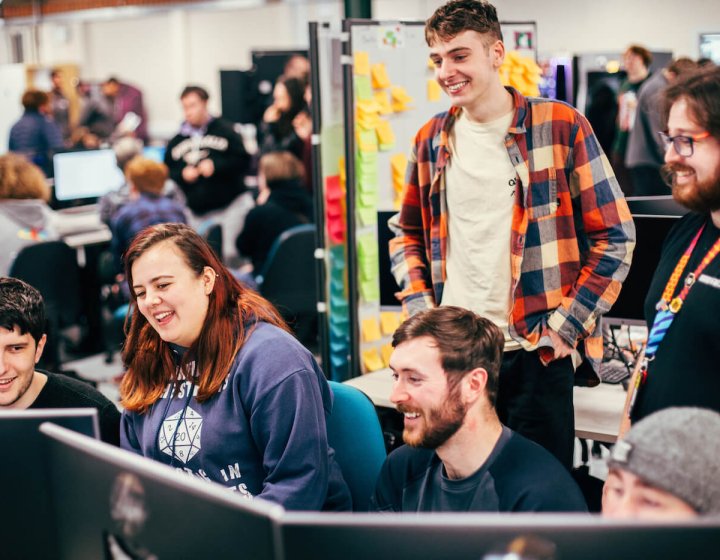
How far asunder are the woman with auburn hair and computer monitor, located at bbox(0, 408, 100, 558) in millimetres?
537

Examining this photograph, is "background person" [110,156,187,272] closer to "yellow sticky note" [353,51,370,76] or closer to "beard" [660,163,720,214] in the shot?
"yellow sticky note" [353,51,370,76]

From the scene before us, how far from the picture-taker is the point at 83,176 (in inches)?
249

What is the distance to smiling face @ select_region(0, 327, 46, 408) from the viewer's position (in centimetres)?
193

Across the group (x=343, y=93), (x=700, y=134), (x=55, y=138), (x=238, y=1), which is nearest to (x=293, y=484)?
(x=700, y=134)

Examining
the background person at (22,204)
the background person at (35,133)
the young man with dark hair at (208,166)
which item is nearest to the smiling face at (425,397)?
the background person at (22,204)

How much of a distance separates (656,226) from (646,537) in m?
1.92

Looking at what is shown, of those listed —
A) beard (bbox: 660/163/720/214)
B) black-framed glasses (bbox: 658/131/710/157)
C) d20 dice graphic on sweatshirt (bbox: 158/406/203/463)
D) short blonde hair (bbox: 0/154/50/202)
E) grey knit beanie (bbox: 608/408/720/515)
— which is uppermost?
black-framed glasses (bbox: 658/131/710/157)

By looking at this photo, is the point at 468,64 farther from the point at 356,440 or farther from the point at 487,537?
the point at 487,537

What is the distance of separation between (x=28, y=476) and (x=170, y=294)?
2.33 feet

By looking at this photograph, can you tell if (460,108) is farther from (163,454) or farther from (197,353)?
(163,454)

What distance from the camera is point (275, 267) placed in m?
4.44

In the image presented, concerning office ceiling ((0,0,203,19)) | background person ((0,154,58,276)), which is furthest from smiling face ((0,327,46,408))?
office ceiling ((0,0,203,19))

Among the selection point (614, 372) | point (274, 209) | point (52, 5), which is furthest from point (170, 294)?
point (52, 5)

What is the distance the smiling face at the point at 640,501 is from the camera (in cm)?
110
